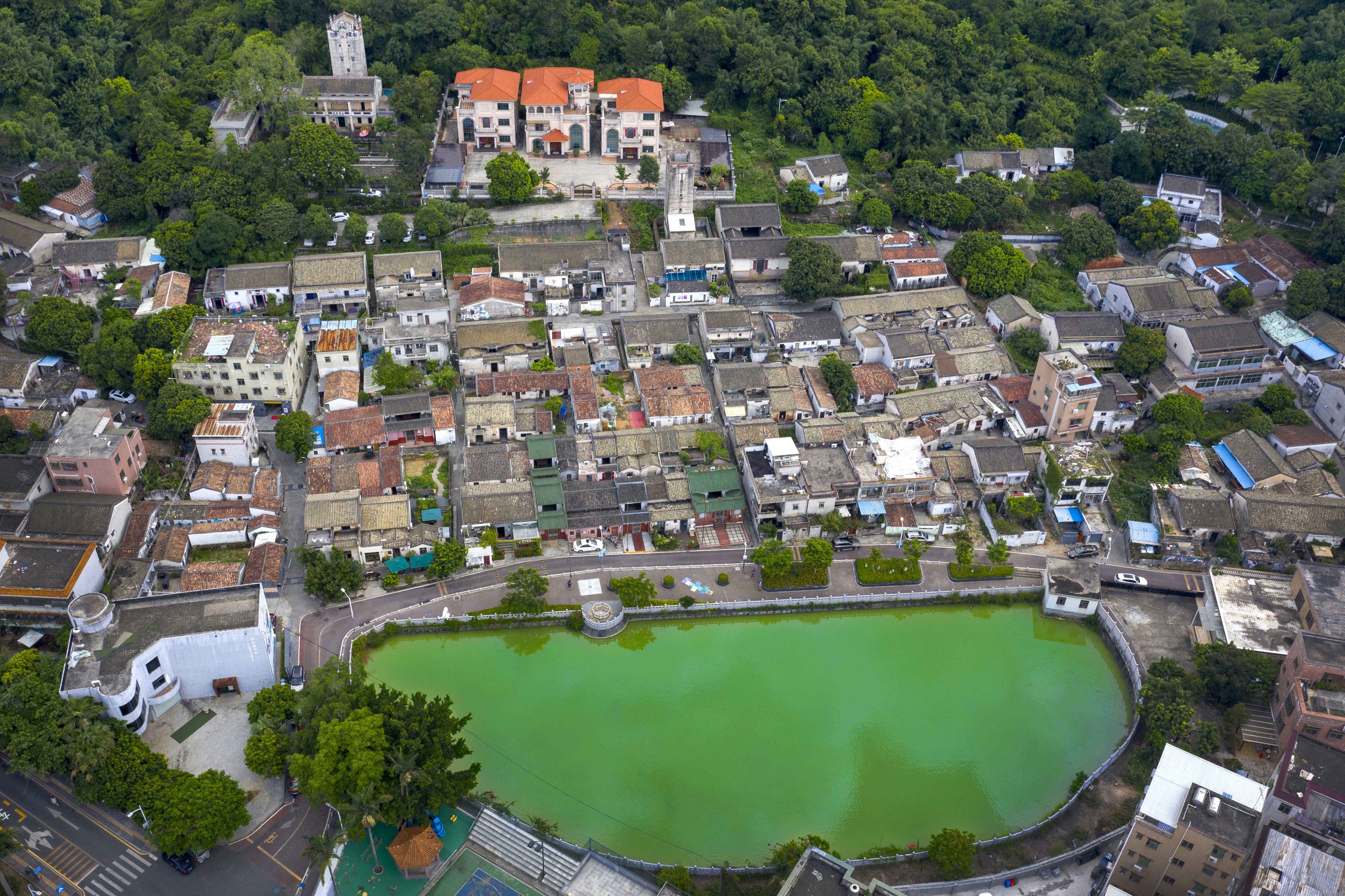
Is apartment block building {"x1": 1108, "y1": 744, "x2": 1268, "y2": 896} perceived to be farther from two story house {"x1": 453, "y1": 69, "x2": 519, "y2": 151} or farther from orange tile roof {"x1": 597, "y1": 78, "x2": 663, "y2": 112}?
two story house {"x1": 453, "y1": 69, "x2": 519, "y2": 151}

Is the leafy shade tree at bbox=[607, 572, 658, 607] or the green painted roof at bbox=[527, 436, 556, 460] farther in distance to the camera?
the green painted roof at bbox=[527, 436, 556, 460]

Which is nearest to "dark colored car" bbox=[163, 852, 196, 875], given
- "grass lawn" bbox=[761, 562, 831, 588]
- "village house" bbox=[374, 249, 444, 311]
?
"grass lawn" bbox=[761, 562, 831, 588]

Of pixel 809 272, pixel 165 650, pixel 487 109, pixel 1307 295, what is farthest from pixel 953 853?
pixel 487 109

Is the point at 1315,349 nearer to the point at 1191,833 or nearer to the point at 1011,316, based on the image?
the point at 1011,316

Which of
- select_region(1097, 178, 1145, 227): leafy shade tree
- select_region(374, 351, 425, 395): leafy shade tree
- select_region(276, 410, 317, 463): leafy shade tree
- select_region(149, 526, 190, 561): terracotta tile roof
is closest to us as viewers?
select_region(149, 526, 190, 561): terracotta tile roof

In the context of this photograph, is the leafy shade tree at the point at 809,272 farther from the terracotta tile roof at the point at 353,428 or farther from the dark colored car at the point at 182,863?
the dark colored car at the point at 182,863

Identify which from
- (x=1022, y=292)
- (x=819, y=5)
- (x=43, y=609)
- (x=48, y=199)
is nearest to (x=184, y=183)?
(x=48, y=199)

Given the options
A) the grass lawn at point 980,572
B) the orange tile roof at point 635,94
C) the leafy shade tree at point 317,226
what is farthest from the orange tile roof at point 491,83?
the grass lawn at point 980,572

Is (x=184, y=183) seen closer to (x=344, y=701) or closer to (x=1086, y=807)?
(x=344, y=701)
